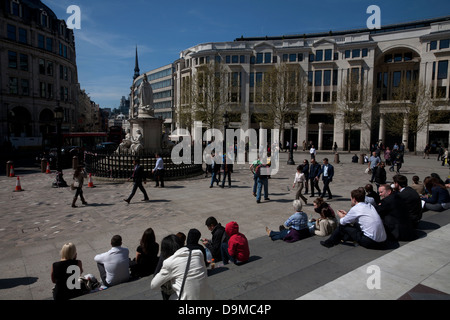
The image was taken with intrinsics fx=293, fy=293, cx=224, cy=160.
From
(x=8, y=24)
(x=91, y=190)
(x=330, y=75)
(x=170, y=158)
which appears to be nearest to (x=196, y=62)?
(x=330, y=75)

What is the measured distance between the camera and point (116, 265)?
4.97 meters

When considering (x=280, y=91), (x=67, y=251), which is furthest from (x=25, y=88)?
(x=67, y=251)

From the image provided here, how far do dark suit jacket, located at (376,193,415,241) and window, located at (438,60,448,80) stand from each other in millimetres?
47029

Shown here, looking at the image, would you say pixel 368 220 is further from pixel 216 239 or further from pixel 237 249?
pixel 216 239

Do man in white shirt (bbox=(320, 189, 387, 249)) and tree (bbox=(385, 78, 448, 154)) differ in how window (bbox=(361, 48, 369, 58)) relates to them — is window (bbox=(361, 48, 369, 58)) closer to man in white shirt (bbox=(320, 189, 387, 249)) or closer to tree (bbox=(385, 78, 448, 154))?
tree (bbox=(385, 78, 448, 154))

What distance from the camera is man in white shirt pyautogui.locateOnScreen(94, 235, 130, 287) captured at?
494 cm

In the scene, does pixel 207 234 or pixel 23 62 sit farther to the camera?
pixel 23 62

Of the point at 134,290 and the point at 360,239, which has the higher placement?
the point at 360,239

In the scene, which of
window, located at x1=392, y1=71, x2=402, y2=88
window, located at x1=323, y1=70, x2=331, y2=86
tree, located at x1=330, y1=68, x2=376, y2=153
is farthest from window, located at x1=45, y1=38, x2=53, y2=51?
window, located at x1=392, y1=71, x2=402, y2=88

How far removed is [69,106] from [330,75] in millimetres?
48852

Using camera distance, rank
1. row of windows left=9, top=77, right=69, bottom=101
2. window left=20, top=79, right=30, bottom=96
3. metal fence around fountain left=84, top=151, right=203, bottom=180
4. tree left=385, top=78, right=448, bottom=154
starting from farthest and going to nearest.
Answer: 1. window left=20, top=79, right=30, bottom=96
2. row of windows left=9, top=77, right=69, bottom=101
3. tree left=385, top=78, right=448, bottom=154
4. metal fence around fountain left=84, top=151, right=203, bottom=180

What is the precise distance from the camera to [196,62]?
57719 millimetres

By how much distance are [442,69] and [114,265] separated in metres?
52.0
